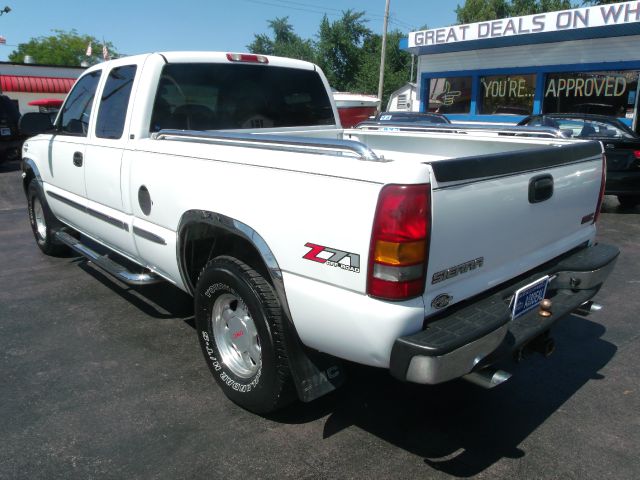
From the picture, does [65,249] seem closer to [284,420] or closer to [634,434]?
[284,420]

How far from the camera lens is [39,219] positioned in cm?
652

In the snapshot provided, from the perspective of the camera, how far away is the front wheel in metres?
2.78

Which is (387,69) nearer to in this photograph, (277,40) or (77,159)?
(277,40)

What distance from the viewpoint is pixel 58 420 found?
313 centimetres

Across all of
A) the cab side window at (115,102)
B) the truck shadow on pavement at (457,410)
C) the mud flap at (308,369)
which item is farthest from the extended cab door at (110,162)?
the truck shadow on pavement at (457,410)

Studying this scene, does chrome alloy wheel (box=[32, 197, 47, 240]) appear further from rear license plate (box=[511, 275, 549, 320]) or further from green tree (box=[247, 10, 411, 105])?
green tree (box=[247, 10, 411, 105])

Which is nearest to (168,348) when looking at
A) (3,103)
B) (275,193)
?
(275,193)

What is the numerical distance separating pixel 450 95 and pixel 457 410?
18.5 metres

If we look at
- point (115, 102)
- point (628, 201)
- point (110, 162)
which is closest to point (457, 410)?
point (110, 162)

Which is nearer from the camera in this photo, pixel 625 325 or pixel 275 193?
pixel 275 193

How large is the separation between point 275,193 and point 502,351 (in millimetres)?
1321

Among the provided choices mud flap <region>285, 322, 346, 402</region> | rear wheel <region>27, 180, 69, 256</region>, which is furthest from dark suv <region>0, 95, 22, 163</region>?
mud flap <region>285, 322, 346, 402</region>

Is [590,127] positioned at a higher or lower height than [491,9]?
lower

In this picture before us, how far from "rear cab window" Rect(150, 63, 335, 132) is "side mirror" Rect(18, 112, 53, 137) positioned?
1956 mm
